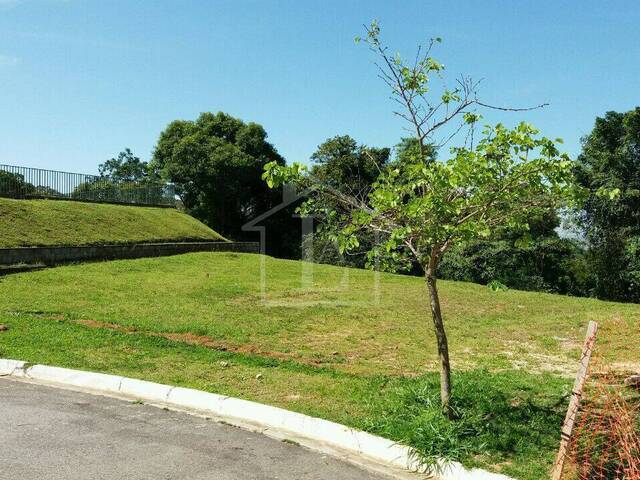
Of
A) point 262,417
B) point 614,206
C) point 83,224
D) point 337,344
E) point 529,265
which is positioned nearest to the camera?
point 262,417

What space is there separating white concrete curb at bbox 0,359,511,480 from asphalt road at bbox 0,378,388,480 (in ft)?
0.93

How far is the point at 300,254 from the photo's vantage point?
39.6 metres

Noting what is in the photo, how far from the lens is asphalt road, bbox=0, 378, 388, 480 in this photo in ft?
15.0

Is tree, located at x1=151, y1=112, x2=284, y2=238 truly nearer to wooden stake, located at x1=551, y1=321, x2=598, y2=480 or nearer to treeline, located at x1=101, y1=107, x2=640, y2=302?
treeline, located at x1=101, y1=107, x2=640, y2=302

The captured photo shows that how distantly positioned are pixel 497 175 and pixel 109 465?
4.42 meters

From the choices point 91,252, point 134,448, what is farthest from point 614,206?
point 134,448

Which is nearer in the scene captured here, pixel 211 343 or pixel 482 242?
pixel 211 343

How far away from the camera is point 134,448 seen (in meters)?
5.09

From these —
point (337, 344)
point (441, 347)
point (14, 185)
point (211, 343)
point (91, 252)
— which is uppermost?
point (14, 185)

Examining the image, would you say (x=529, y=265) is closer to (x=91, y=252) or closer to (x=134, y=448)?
(x=91, y=252)

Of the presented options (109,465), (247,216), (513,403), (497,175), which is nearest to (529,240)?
(497,175)

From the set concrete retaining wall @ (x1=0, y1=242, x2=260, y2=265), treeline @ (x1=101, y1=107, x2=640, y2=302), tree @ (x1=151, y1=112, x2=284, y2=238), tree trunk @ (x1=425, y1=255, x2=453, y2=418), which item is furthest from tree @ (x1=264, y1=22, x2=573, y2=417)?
tree @ (x1=151, y1=112, x2=284, y2=238)

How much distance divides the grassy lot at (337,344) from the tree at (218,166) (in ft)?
73.1

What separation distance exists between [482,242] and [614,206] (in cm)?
1473
